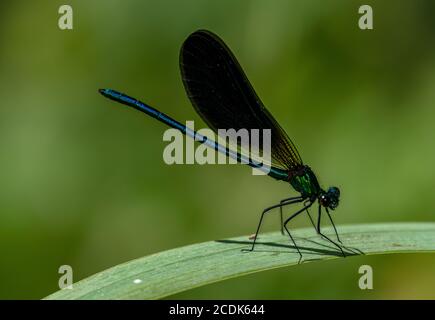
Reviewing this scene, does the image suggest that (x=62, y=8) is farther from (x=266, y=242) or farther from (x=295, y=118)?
(x=266, y=242)

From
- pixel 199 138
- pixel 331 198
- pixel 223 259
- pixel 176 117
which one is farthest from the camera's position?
pixel 176 117

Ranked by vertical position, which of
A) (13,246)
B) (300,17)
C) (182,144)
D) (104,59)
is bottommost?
(13,246)

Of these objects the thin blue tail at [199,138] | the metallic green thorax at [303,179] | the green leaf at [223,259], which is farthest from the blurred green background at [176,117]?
the green leaf at [223,259]

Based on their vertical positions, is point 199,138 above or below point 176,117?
below

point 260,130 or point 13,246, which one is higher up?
point 260,130

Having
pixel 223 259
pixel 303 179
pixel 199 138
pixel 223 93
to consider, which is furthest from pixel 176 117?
pixel 223 259

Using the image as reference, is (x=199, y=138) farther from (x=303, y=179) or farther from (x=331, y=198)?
(x=331, y=198)

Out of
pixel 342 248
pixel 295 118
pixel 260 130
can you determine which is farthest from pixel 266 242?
pixel 295 118
